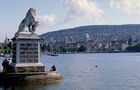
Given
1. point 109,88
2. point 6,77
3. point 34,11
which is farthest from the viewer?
point 34,11

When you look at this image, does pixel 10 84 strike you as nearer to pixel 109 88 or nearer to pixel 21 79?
pixel 21 79

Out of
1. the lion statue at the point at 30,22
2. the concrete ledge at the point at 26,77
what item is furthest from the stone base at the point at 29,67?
the lion statue at the point at 30,22

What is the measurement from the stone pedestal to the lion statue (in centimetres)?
87

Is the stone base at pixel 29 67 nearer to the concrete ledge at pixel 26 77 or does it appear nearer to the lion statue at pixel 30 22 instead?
the concrete ledge at pixel 26 77

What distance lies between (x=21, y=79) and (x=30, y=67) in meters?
2.68

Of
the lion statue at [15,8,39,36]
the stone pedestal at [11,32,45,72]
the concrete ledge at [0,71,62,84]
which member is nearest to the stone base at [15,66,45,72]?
the stone pedestal at [11,32,45,72]

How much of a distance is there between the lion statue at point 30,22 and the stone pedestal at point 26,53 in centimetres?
87

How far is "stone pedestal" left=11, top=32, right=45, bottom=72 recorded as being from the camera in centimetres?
5100

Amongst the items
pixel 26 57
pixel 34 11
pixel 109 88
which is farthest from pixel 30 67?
pixel 109 88

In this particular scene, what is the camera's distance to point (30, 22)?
52875 mm

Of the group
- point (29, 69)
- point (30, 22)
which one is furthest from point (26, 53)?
point (30, 22)

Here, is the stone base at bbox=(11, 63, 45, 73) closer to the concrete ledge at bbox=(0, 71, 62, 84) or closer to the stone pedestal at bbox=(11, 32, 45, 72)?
the stone pedestal at bbox=(11, 32, 45, 72)

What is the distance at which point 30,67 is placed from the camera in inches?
2012

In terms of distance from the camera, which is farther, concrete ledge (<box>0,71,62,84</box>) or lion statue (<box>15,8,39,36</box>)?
lion statue (<box>15,8,39,36</box>)
